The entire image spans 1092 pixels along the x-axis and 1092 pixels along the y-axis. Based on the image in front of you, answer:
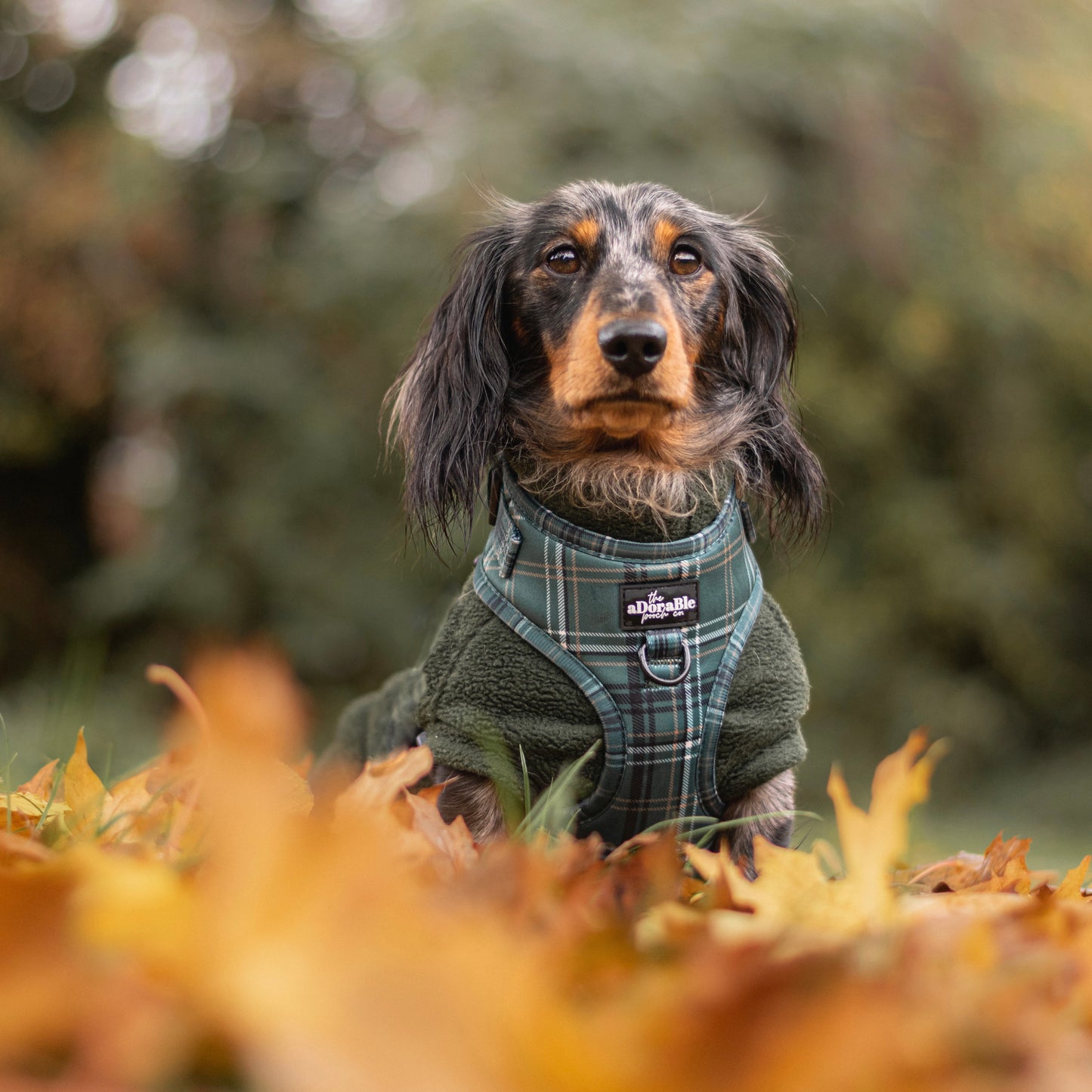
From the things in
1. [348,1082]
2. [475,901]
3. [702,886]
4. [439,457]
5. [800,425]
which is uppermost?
[800,425]

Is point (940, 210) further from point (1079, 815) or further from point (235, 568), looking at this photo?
point (235, 568)

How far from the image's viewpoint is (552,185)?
5.91 m

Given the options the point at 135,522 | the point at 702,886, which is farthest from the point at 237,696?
the point at 135,522

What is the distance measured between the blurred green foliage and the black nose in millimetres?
3776

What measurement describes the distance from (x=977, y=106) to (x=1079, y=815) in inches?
177

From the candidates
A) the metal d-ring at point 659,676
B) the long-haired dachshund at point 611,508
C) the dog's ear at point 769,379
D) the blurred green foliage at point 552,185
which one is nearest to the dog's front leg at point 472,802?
the long-haired dachshund at point 611,508

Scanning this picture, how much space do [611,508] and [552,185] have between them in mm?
4029

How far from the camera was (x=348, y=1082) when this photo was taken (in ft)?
1.80

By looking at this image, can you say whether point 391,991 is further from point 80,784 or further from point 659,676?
point 659,676

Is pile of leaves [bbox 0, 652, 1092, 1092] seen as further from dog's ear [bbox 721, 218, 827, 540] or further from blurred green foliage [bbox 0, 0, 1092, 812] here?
blurred green foliage [bbox 0, 0, 1092, 812]

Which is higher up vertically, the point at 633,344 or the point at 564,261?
the point at 564,261

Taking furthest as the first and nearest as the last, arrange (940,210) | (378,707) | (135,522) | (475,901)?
(135,522) → (940,210) → (378,707) → (475,901)

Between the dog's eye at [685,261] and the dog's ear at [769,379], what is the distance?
9cm

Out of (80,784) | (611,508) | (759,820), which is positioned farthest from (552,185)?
(80,784)
